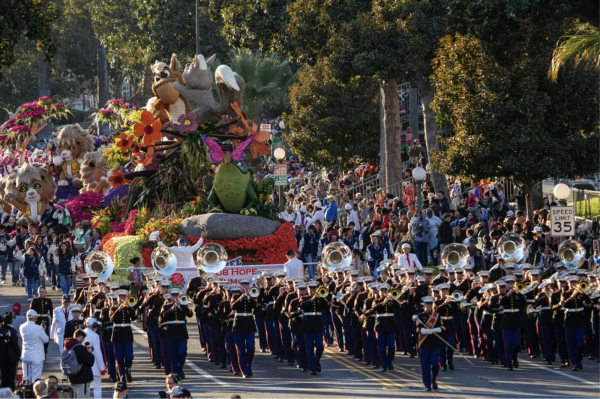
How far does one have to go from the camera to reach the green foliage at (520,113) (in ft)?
85.6

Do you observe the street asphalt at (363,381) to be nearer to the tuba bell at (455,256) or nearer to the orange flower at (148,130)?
the tuba bell at (455,256)

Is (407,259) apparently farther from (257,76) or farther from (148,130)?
(257,76)

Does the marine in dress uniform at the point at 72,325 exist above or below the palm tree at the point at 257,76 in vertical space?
below

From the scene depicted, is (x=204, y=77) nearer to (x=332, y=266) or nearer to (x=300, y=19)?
(x=300, y=19)

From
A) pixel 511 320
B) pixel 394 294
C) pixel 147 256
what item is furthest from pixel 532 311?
pixel 147 256

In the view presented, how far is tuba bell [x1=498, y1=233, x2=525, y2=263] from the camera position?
848 inches

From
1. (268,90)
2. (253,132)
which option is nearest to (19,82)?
(268,90)

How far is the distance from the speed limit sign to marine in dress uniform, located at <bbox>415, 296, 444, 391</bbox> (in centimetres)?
515

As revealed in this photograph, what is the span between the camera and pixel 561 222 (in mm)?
21703

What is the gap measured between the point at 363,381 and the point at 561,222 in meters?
6.09

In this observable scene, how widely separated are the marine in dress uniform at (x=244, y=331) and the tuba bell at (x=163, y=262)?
378cm

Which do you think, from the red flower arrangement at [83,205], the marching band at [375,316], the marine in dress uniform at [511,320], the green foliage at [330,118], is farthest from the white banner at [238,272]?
the green foliage at [330,118]

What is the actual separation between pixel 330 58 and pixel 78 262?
9.70m

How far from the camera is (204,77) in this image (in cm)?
3212
